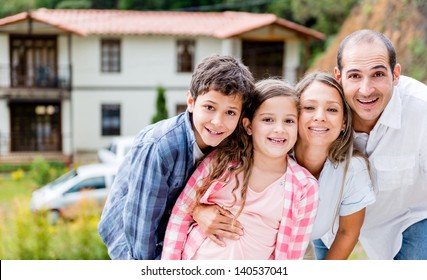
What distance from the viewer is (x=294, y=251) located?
1.18 m

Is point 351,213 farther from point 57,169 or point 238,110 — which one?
point 57,169

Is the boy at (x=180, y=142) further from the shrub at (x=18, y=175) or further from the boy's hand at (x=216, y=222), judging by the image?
the shrub at (x=18, y=175)

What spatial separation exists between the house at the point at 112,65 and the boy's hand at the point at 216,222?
14.7 feet

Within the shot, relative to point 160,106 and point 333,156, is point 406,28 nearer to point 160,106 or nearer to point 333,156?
point 160,106

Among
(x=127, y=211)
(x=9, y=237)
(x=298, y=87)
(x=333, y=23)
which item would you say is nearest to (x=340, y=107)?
(x=298, y=87)

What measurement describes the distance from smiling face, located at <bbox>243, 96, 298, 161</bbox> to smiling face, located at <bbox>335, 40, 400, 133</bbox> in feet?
0.41

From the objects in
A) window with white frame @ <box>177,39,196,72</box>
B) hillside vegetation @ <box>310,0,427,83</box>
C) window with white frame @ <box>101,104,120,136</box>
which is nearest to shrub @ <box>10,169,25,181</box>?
window with white frame @ <box>101,104,120,136</box>

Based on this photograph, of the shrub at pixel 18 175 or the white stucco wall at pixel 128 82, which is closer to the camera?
the shrub at pixel 18 175

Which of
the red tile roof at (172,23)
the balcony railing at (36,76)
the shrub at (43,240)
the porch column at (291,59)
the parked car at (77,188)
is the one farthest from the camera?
the porch column at (291,59)

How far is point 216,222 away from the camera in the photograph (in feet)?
3.89

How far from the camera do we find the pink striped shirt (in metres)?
1.14

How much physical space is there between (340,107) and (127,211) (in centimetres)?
49

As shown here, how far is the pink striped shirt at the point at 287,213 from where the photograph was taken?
114 cm

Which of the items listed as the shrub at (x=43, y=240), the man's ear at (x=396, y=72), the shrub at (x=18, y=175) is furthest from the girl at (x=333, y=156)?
the shrub at (x=18, y=175)
